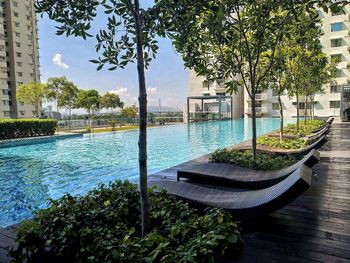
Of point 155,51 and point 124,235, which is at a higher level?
point 155,51

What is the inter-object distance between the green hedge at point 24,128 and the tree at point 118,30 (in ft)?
53.5

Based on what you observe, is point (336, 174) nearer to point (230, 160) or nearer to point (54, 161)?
point (230, 160)

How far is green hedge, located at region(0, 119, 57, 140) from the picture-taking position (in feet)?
52.8

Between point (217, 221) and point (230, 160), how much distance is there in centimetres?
339

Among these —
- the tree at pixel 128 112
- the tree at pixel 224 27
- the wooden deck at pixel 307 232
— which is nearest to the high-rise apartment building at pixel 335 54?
the tree at pixel 128 112

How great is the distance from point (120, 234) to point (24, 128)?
17.6 m

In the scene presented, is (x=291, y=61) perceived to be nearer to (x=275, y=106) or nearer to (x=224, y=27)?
(x=224, y=27)

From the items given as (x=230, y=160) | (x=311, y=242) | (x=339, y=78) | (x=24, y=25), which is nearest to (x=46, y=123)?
(x=230, y=160)

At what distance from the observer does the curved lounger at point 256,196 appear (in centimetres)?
260

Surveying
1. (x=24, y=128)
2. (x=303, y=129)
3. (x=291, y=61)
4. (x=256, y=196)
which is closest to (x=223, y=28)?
(x=256, y=196)

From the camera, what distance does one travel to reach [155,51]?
2961 millimetres

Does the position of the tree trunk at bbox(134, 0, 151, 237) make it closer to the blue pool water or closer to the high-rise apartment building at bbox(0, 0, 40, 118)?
the blue pool water

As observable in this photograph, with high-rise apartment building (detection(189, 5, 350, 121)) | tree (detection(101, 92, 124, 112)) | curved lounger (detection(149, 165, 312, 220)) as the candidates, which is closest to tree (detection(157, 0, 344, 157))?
curved lounger (detection(149, 165, 312, 220))

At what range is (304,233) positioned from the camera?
9.43 feet
